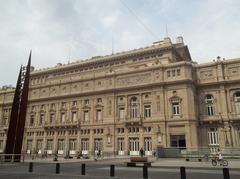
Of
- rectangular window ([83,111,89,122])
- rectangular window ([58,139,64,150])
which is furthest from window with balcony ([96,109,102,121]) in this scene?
rectangular window ([58,139,64,150])

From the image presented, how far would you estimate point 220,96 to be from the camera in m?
42.6

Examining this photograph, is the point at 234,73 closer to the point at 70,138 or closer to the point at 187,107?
the point at 187,107

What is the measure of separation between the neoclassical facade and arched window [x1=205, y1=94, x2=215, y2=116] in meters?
0.10

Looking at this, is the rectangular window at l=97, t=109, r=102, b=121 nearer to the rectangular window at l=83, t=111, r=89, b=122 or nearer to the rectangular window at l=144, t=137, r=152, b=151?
the rectangular window at l=83, t=111, r=89, b=122

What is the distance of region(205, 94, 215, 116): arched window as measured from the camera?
4328 cm

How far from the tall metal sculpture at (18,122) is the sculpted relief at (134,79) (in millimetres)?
20700

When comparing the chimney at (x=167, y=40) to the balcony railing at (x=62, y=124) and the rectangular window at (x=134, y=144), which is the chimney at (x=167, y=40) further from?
the balcony railing at (x=62, y=124)

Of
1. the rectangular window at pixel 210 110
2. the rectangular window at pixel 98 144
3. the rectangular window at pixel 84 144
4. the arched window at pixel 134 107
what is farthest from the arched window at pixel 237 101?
the rectangular window at pixel 84 144

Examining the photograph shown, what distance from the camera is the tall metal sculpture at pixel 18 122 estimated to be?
27.8 metres

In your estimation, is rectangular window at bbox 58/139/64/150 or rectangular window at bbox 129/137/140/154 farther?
rectangular window at bbox 58/139/64/150

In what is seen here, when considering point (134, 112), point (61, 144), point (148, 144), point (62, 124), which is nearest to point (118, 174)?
point (148, 144)

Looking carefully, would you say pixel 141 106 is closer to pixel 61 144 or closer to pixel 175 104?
pixel 175 104

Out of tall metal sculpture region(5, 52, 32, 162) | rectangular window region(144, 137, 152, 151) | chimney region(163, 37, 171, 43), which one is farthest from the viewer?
chimney region(163, 37, 171, 43)

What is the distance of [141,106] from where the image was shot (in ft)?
150
